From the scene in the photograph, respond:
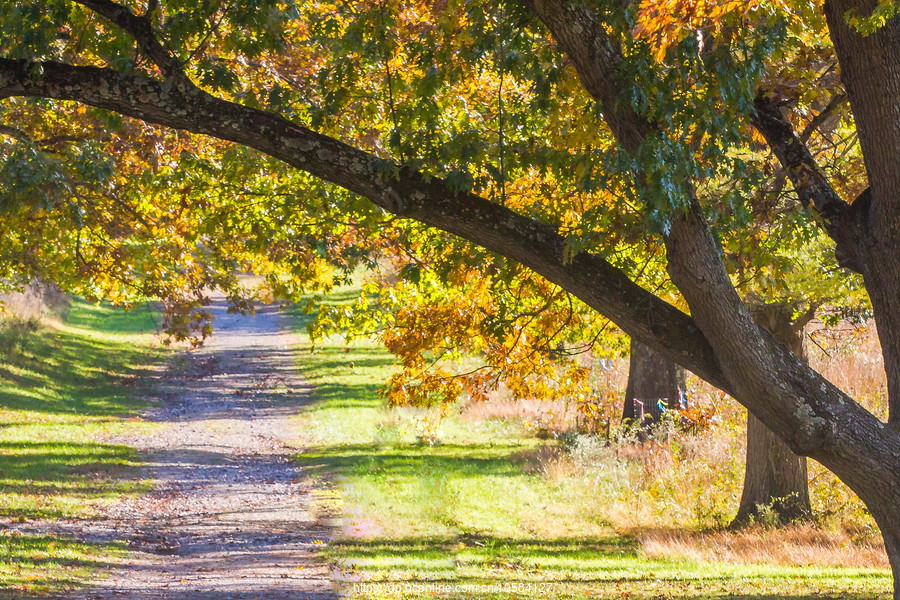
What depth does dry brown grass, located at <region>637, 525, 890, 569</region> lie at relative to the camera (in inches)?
454

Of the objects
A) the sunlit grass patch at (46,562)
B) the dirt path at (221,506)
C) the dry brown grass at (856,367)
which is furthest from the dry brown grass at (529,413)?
the sunlit grass patch at (46,562)

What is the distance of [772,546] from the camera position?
12.3 meters

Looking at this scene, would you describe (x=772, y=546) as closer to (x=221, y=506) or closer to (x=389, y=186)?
(x=221, y=506)

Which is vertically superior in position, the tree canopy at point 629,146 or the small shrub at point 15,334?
the tree canopy at point 629,146

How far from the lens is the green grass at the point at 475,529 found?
10.0 meters

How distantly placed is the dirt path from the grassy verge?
556 mm

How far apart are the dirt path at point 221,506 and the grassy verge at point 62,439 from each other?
556mm

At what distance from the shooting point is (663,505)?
47.4 ft

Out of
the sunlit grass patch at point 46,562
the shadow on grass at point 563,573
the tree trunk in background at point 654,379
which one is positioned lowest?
the sunlit grass patch at point 46,562

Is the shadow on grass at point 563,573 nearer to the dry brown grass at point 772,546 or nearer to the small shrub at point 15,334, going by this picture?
the dry brown grass at point 772,546

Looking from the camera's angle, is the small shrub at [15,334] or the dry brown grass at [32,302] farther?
the dry brown grass at [32,302]

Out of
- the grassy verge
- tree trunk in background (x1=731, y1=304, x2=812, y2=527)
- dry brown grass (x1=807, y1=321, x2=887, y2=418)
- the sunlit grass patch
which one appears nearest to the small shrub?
the grassy verge

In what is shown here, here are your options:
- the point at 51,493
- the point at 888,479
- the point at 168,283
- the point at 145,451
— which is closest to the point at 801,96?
the point at 888,479

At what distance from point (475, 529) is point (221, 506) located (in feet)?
12.6
